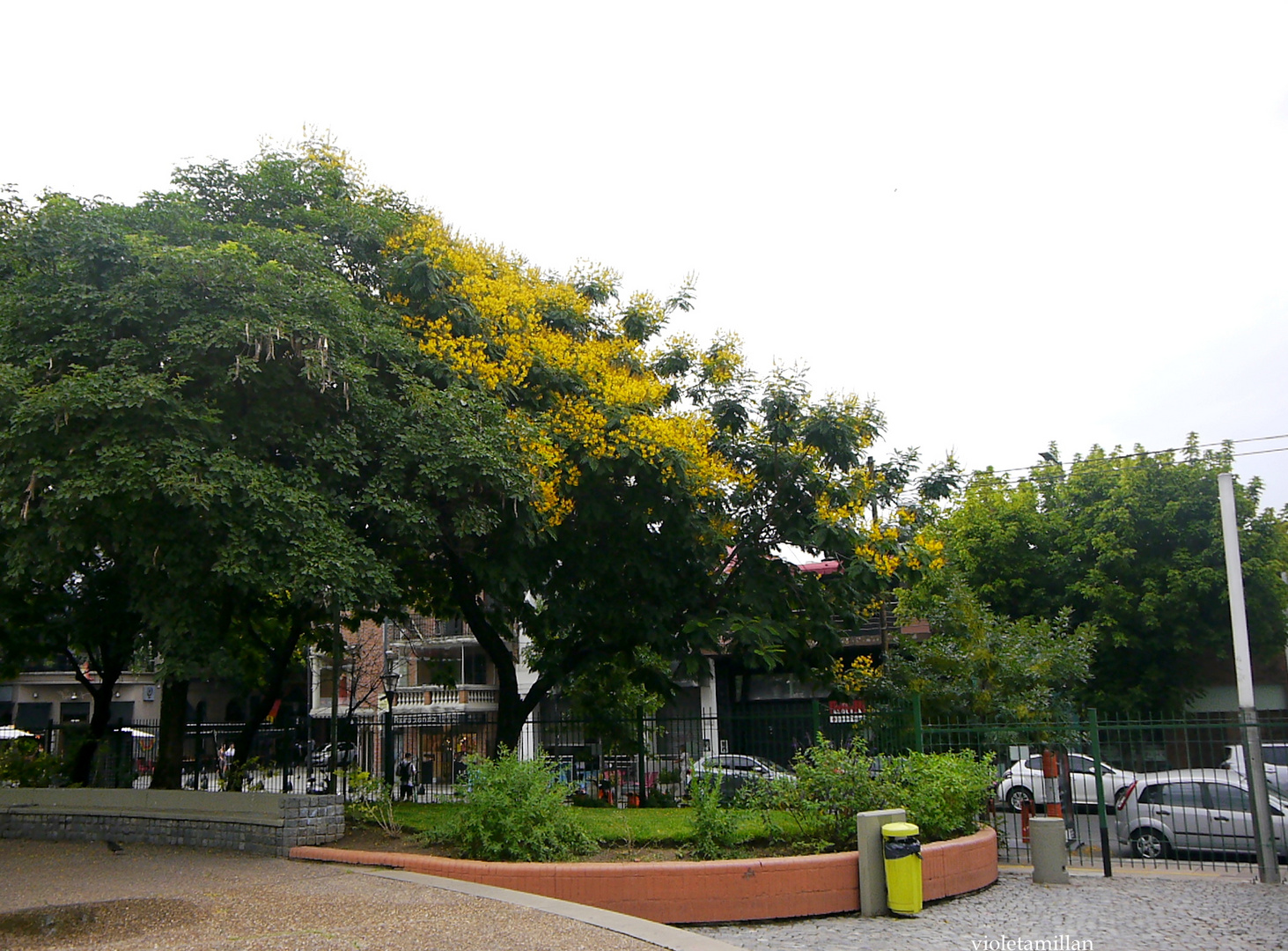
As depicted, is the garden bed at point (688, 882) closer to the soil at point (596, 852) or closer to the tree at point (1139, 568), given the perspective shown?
the soil at point (596, 852)

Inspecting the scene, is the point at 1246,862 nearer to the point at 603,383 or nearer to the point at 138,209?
the point at 603,383

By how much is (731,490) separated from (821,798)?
241 inches

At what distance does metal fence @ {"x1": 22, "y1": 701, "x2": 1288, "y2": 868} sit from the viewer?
14.3 metres

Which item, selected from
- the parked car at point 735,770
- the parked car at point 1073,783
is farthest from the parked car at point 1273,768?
the parked car at point 735,770

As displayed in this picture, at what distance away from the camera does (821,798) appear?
11570 mm

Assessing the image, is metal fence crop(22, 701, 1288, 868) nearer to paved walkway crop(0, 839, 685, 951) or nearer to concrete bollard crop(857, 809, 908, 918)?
concrete bollard crop(857, 809, 908, 918)

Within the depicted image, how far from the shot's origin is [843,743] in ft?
50.8

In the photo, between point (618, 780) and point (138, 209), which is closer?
point (138, 209)

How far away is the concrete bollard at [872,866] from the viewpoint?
33.9ft

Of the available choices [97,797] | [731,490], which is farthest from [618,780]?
[97,797]

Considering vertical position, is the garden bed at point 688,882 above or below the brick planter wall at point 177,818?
below

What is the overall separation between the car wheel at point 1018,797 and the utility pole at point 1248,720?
13.7ft

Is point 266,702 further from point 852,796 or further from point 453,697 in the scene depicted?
point 453,697

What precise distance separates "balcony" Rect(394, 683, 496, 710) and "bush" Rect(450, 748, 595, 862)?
29.9 meters
